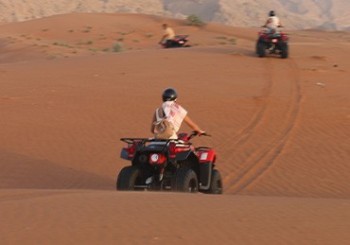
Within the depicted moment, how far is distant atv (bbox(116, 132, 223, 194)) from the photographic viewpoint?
9156 millimetres

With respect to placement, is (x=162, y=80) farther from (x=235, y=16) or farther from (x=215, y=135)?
(x=235, y=16)

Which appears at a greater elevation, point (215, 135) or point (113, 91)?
point (113, 91)

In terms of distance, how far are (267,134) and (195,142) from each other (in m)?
1.50

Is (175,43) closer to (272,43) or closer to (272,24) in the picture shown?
(272,24)

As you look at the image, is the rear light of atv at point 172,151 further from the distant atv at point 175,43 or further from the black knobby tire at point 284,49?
the distant atv at point 175,43

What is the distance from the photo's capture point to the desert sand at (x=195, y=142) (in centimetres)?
648

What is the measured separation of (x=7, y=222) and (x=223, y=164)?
6625 millimetres

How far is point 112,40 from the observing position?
48.3 m

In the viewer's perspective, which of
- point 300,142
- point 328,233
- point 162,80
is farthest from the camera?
point 162,80

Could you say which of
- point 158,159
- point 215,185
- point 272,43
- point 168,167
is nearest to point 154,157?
point 158,159

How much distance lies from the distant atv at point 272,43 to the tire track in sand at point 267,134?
117 inches

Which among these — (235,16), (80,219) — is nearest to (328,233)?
(80,219)

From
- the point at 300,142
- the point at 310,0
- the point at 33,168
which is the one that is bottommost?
the point at 33,168

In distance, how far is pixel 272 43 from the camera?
971 inches
